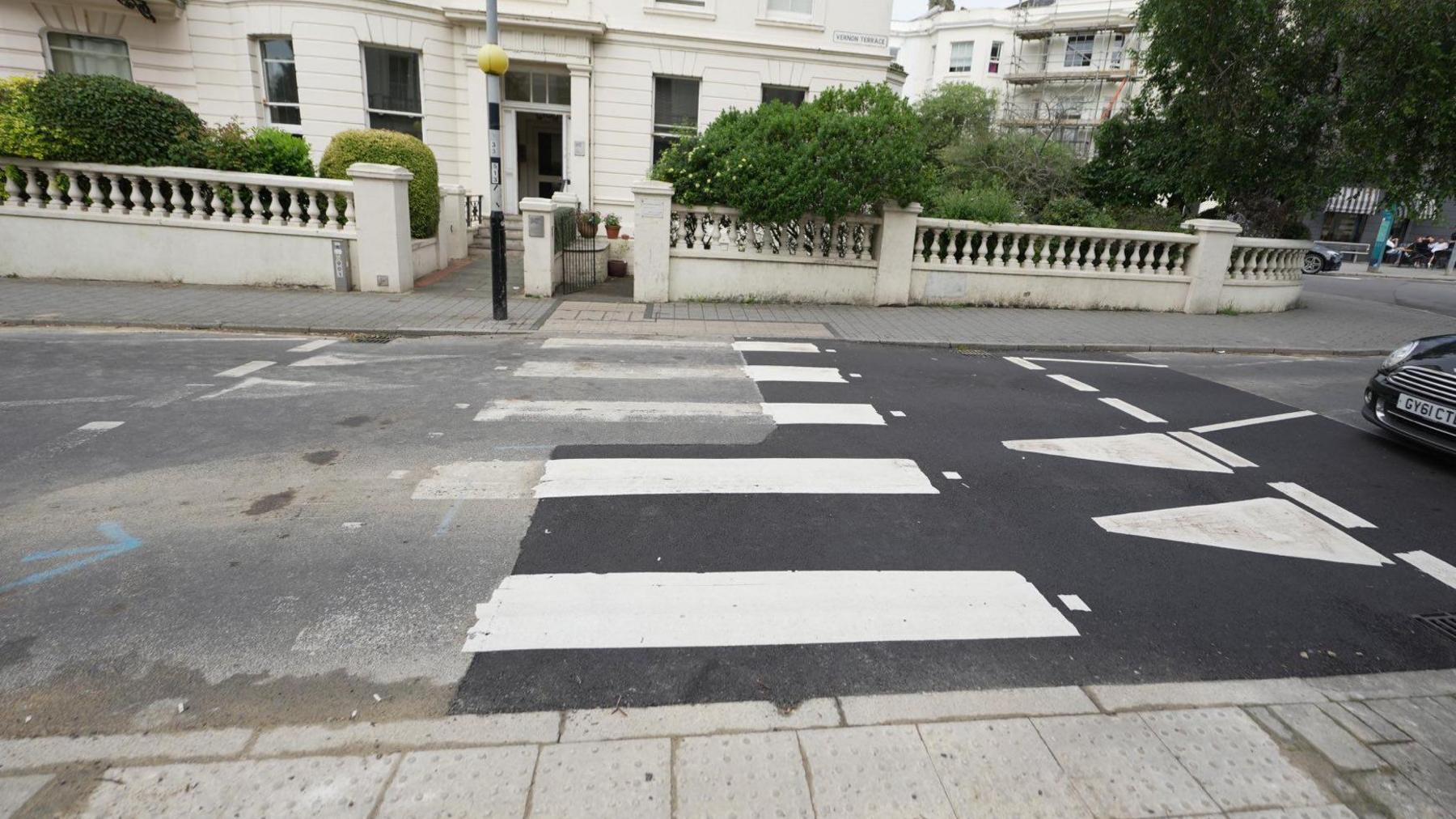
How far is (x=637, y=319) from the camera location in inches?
465

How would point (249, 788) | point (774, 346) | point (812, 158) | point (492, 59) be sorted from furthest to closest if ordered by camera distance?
point (812, 158), point (492, 59), point (774, 346), point (249, 788)

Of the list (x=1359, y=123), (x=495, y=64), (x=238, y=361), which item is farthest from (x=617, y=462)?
(x=1359, y=123)

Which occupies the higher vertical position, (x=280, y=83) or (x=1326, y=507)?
(x=280, y=83)

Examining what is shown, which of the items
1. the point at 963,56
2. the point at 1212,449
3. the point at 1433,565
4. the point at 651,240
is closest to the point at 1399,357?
the point at 1212,449

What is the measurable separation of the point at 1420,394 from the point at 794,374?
18.6 ft

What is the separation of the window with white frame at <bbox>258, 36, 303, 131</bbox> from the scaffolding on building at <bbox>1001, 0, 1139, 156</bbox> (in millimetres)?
44859

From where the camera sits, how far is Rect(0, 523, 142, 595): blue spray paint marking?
3.81m

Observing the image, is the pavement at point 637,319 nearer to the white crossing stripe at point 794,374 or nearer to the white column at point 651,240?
the white column at point 651,240

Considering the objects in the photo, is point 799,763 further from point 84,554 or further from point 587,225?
point 587,225

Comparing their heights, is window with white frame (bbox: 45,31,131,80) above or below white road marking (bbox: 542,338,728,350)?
above

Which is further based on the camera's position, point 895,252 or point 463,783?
point 895,252

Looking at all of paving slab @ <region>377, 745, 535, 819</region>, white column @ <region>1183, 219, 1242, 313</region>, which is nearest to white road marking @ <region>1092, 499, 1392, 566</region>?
paving slab @ <region>377, 745, 535, 819</region>

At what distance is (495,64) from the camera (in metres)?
10.4

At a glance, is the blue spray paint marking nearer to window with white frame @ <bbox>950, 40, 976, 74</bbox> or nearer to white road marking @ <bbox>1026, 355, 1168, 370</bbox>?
white road marking @ <bbox>1026, 355, 1168, 370</bbox>
